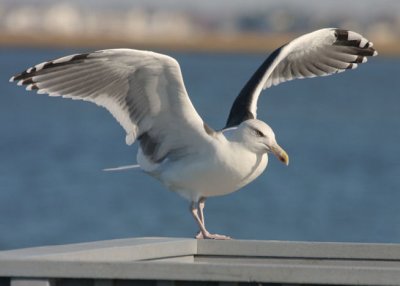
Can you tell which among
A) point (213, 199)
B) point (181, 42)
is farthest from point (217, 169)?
point (181, 42)

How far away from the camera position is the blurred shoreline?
88938 millimetres

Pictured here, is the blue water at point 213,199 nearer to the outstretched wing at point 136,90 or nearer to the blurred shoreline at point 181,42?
the outstretched wing at point 136,90

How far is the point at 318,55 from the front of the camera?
927 cm

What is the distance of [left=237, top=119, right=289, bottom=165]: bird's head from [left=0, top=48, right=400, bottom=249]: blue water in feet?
31.1

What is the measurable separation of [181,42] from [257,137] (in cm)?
9352

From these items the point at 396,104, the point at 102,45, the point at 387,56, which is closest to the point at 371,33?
the point at 387,56

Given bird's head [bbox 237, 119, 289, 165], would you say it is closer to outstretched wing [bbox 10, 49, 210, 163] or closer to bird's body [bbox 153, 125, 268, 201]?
bird's body [bbox 153, 125, 268, 201]

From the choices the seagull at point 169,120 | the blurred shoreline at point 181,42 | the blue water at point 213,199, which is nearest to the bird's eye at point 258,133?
the seagull at point 169,120

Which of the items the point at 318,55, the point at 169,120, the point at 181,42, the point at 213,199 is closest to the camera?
the point at 169,120

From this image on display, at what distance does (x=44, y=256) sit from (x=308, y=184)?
21397 mm

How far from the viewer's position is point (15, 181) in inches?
1037

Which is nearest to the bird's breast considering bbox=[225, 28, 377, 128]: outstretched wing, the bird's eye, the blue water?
the bird's eye

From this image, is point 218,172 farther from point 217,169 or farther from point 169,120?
point 169,120

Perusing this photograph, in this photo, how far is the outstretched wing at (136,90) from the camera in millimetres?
7613
